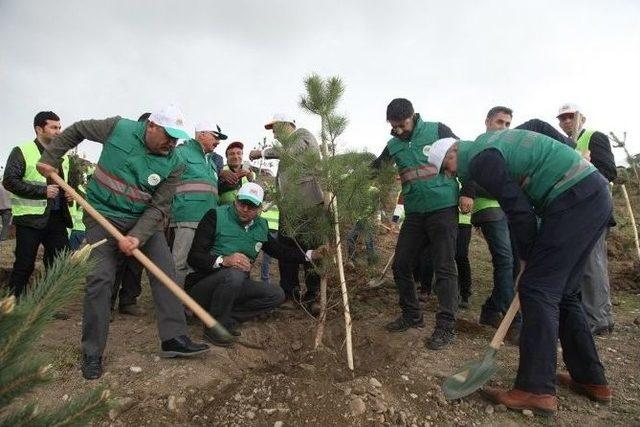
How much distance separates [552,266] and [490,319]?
1.65 meters

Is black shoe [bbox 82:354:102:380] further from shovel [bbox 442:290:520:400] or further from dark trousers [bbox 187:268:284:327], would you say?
shovel [bbox 442:290:520:400]

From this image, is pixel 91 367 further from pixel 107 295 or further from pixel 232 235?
pixel 232 235

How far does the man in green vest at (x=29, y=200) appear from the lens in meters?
3.59

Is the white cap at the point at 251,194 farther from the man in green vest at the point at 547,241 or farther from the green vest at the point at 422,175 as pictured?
the man in green vest at the point at 547,241

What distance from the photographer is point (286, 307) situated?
427 cm

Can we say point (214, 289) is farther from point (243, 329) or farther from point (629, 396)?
point (629, 396)

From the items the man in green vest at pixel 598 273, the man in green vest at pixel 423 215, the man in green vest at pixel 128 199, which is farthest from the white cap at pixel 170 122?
the man in green vest at pixel 598 273

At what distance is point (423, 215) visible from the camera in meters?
3.57

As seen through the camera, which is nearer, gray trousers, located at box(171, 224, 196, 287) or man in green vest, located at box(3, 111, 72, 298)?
man in green vest, located at box(3, 111, 72, 298)

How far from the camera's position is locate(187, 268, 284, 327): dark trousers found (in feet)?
11.2

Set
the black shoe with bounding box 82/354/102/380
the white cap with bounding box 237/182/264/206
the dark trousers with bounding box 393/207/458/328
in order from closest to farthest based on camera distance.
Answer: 1. the black shoe with bounding box 82/354/102/380
2. the dark trousers with bounding box 393/207/458/328
3. the white cap with bounding box 237/182/264/206

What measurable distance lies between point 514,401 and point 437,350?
35.4 inches

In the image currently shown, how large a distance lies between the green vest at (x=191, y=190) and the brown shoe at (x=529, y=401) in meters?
2.80

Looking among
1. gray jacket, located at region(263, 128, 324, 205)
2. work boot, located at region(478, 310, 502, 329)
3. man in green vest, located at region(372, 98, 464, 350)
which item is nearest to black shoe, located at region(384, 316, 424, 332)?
man in green vest, located at region(372, 98, 464, 350)
